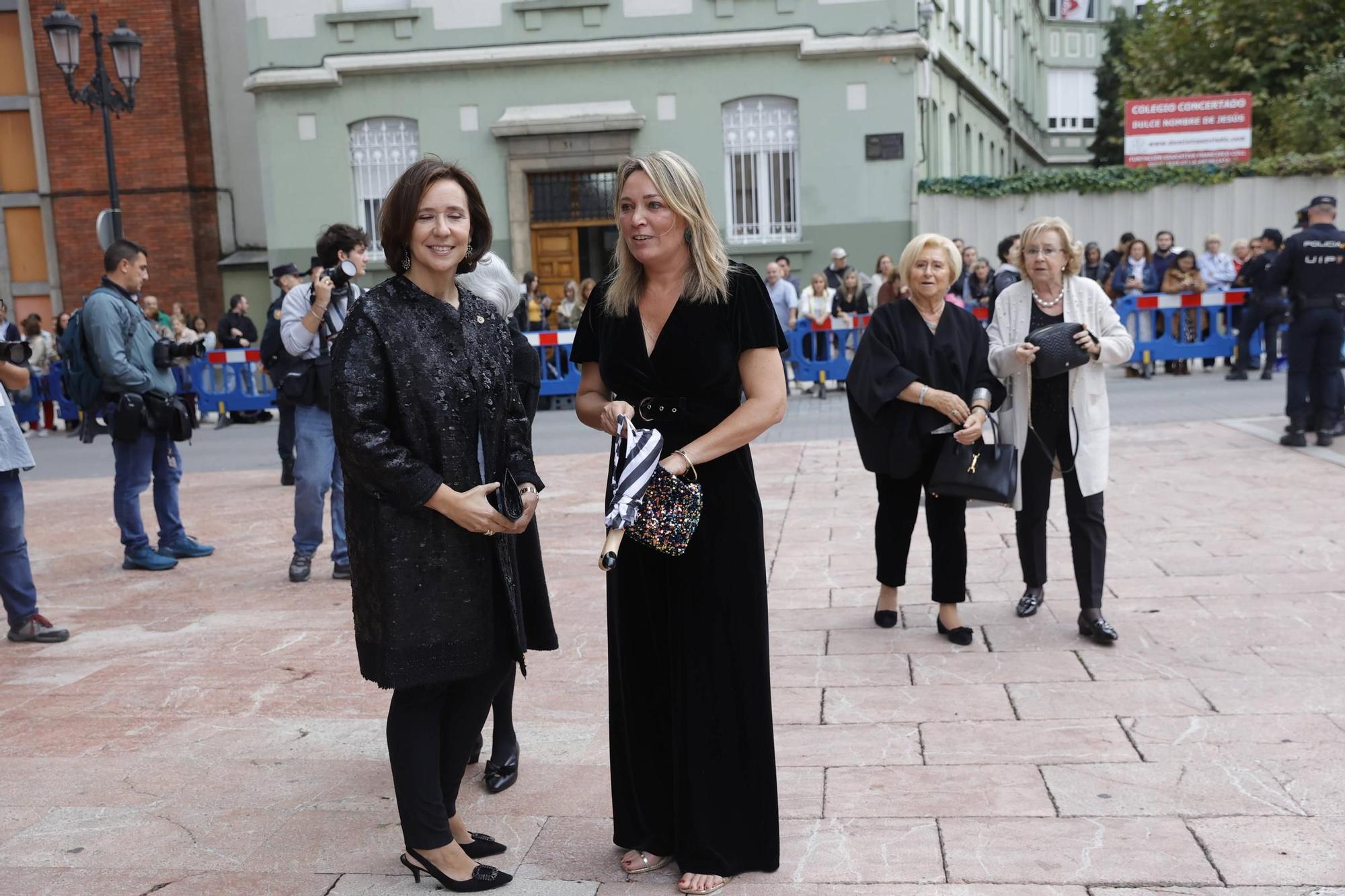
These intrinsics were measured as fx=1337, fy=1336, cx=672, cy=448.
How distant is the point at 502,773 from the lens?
14.5 ft

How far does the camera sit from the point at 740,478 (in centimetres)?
371

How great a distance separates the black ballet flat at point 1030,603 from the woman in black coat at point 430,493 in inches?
132

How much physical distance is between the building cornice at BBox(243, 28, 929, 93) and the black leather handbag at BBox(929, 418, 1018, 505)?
1512cm

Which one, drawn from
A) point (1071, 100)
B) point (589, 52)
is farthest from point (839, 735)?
point (1071, 100)

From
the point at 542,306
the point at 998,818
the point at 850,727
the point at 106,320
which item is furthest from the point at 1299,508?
the point at 542,306

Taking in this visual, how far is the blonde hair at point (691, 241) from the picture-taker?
3.52 meters

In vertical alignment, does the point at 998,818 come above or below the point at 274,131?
below

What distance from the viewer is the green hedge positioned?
20875 mm

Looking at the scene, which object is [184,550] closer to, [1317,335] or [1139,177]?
[1317,335]

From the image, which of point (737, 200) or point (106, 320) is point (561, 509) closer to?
point (106, 320)

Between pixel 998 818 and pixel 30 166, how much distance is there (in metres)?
25.6

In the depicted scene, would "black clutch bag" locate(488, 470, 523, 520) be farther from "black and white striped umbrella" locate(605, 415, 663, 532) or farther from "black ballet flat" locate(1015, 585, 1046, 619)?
"black ballet flat" locate(1015, 585, 1046, 619)

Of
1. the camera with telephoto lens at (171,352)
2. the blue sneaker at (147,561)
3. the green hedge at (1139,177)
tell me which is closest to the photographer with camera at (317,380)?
the camera with telephoto lens at (171,352)

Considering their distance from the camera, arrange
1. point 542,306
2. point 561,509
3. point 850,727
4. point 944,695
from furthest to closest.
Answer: point 542,306 → point 561,509 → point 944,695 → point 850,727
